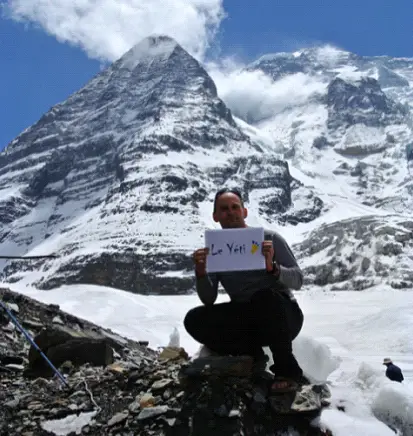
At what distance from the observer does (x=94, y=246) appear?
122562mm

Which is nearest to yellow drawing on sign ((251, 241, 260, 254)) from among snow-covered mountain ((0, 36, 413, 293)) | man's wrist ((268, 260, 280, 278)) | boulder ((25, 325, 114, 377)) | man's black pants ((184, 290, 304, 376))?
man's wrist ((268, 260, 280, 278))

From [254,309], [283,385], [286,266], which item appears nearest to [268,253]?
[286,266]

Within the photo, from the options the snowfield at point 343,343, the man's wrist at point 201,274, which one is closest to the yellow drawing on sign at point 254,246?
the man's wrist at point 201,274

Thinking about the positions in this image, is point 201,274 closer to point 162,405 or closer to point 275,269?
point 275,269

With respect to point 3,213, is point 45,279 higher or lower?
lower

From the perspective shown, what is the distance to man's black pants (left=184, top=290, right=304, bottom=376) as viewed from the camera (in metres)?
3.84

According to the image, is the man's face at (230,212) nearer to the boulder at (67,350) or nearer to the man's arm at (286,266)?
the man's arm at (286,266)

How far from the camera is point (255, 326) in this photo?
13.4 ft

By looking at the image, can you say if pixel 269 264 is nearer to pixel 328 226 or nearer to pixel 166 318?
pixel 166 318

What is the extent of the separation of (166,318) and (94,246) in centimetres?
8488

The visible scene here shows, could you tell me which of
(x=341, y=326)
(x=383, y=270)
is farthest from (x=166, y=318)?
(x=383, y=270)

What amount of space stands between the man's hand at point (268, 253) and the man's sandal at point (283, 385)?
2.80 ft

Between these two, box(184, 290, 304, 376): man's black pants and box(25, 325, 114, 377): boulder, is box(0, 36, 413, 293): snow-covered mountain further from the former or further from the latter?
box(184, 290, 304, 376): man's black pants

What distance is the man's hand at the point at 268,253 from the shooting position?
12.5ft
